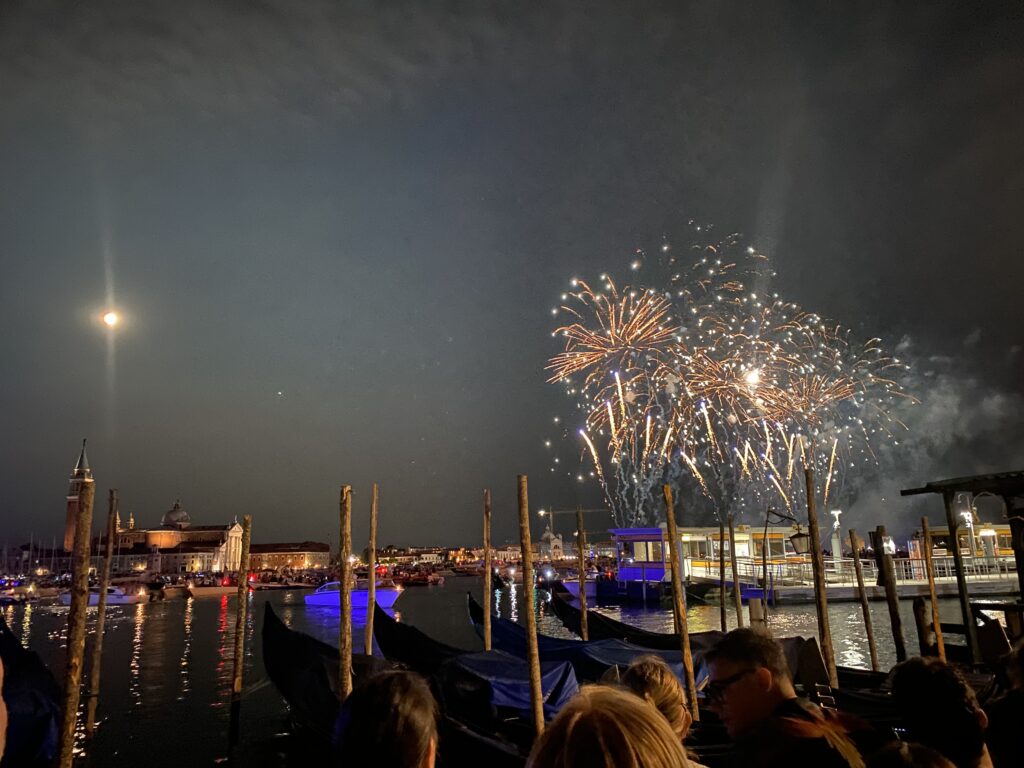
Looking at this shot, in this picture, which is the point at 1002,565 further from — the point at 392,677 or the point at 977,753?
the point at 392,677

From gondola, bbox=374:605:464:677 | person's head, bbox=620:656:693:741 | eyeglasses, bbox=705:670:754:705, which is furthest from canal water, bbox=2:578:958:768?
eyeglasses, bbox=705:670:754:705

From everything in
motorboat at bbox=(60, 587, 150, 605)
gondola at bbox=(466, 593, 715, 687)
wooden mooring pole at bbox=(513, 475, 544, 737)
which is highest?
wooden mooring pole at bbox=(513, 475, 544, 737)

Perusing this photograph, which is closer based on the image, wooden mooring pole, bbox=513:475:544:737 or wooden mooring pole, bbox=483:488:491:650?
wooden mooring pole, bbox=513:475:544:737

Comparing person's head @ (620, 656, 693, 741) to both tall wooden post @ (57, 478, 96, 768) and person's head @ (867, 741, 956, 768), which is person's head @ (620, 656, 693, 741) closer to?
person's head @ (867, 741, 956, 768)

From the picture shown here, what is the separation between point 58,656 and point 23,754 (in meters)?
24.8

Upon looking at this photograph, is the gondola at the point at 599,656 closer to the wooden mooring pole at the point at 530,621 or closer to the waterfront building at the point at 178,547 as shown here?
the wooden mooring pole at the point at 530,621

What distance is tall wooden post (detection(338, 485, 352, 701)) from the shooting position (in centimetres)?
1134

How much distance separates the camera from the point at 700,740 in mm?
8844

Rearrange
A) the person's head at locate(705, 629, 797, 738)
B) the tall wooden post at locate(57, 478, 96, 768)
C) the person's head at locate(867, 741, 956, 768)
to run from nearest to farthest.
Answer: the person's head at locate(867, 741, 956, 768), the person's head at locate(705, 629, 797, 738), the tall wooden post at locate(57, 478, 96, 768)

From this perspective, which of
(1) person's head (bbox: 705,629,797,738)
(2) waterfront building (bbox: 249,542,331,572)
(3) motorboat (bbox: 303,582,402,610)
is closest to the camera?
(1) person's head (bbox: 705,629,797,738)

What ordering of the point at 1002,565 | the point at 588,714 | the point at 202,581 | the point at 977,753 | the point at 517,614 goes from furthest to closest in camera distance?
the point at 202,581 → the point at 517,614 → the point at 1002,565 → the point at 977,753 → the point at 588,714

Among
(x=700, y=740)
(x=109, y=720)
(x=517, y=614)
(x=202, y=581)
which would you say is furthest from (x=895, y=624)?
(x=202, y=581)

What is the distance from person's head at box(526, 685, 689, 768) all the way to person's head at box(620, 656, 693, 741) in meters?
1.91

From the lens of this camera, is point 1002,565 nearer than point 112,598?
Yes
